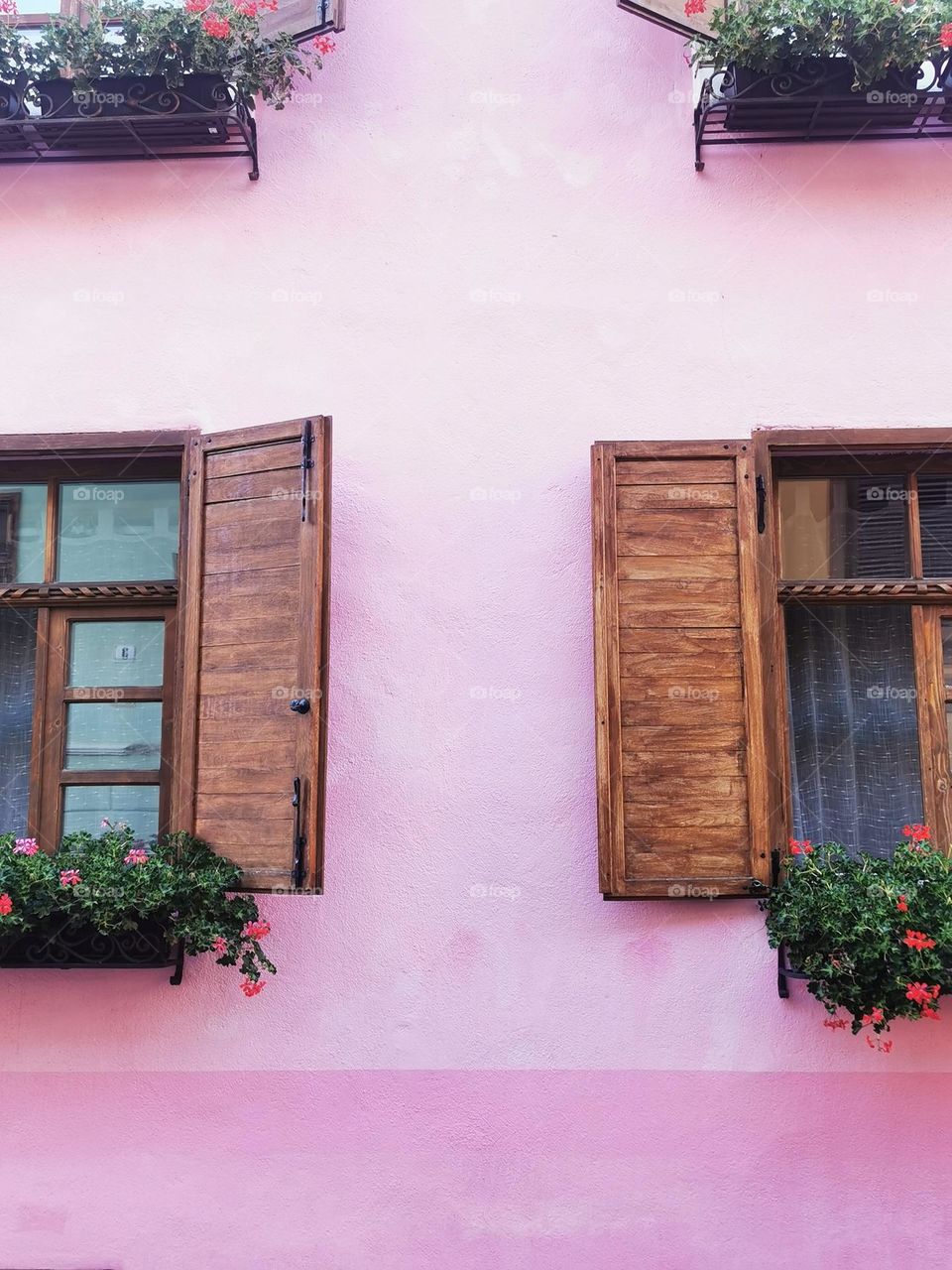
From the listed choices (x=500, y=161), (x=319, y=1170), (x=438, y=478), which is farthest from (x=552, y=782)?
(x=500, y=161)

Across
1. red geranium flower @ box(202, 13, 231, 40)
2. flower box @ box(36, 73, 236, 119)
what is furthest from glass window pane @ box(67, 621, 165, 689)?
red geranium flower @ box(202, 13, 231, 40)

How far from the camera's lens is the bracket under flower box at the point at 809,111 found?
164 inches

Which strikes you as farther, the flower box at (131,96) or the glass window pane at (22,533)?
the glass window pane at (22,533)

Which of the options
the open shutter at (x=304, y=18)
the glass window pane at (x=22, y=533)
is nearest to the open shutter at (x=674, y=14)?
the open shutter at (x=304, y=18)

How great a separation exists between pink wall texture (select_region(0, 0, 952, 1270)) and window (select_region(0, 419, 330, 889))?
32cm

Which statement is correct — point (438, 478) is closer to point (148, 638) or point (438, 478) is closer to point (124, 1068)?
point (148, 638)

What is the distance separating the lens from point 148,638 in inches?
171

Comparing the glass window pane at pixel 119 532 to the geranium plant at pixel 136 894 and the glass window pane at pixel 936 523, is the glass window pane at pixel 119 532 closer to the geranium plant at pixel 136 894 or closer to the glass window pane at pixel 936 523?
the geranium plant at pixel 136 894

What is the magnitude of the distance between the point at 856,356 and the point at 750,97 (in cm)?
100

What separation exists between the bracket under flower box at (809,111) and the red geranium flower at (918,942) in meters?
2.83

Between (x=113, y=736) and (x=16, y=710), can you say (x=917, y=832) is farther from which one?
(x=16, y=710)

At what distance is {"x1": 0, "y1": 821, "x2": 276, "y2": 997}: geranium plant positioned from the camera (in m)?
3.61

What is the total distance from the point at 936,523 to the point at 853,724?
2.71 feet

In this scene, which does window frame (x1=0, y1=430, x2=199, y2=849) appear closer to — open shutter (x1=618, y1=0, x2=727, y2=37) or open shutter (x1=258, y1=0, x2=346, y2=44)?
open shutter (x1=258, y1=0, x2=346, y2=44)
